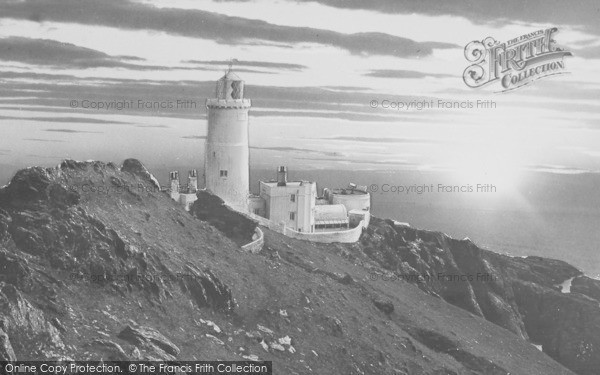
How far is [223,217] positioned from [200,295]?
18469 mm

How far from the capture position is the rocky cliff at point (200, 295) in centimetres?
4162

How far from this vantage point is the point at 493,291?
8394cm

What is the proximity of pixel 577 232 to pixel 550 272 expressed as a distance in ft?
350

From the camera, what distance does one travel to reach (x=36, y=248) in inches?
1795

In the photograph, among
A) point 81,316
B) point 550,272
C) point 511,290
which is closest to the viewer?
point 81,316

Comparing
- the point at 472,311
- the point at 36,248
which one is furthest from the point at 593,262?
the point at 36,248

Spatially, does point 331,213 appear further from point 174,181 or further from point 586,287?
point 586,287

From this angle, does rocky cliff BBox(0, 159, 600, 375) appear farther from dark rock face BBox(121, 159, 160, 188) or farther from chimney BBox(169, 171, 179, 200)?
chimney BBox(169, 171, 179, 200)

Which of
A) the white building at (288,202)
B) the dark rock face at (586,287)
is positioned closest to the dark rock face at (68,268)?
the white building at (288,202)

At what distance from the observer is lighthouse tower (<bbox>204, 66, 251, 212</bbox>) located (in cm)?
6969

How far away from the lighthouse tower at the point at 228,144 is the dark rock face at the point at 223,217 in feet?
5.17

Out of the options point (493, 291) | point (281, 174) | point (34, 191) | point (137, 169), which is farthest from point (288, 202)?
point (34, 191)

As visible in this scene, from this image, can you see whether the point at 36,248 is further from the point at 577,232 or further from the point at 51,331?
the point at 577,232

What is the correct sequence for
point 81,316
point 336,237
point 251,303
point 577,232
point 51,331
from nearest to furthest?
point 51,331 → point 81,316 → point 251,303 → point 336,237 → point 577,232
